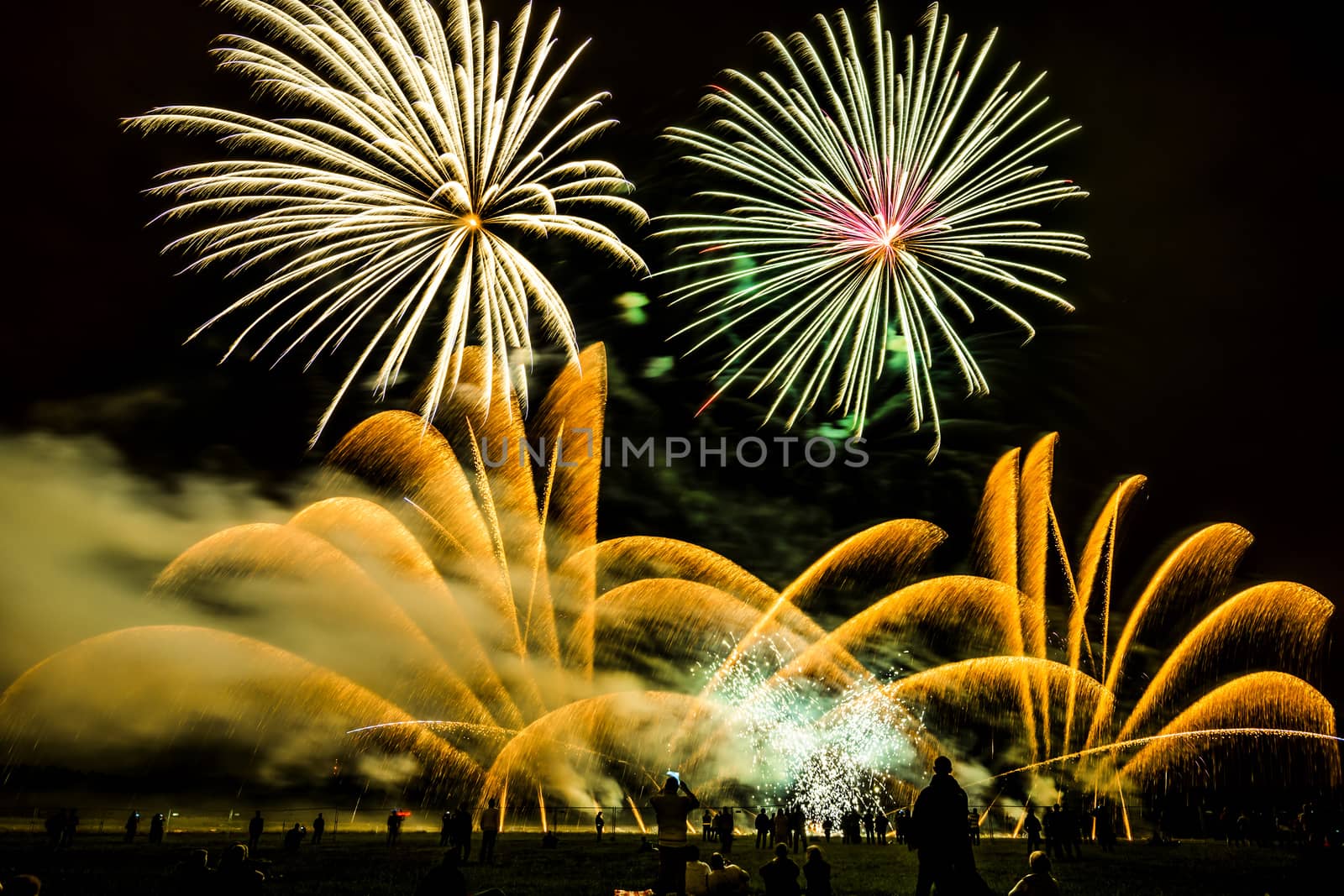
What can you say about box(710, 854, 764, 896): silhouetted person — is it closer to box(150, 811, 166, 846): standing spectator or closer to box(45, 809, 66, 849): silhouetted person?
box(45, 809, 66, 849): silhouetted person

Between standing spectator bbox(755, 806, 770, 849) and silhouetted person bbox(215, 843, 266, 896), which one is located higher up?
silhouetted person bbox(215, 843, 266, 896)

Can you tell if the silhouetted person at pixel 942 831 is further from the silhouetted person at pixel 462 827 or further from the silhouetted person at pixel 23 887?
the silhouetted person at pixel 462 827

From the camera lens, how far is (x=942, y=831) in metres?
9.23

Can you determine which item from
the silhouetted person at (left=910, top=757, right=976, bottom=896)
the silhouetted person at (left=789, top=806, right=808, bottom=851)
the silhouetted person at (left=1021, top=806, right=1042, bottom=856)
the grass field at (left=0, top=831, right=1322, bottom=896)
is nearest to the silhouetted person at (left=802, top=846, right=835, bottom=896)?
the silhouetted person at (left=910, top=757, right=976, bottom=896)

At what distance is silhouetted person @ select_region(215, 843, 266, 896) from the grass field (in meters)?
5.50

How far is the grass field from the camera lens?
50.6 ft

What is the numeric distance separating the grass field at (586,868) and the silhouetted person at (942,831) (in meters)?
4.25

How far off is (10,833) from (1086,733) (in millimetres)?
39122

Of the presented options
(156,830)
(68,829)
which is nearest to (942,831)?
(68,829)

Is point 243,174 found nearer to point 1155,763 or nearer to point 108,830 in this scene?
point 108,830

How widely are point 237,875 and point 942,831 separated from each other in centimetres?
741

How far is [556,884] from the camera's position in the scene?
1597 cm

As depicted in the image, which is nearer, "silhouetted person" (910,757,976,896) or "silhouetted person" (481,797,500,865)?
"silhouetted person" (910,757,976,896)

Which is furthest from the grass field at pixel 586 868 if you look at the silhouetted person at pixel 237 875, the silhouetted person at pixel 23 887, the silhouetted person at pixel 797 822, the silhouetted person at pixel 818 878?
the silhouetted person at pixel 23 887
